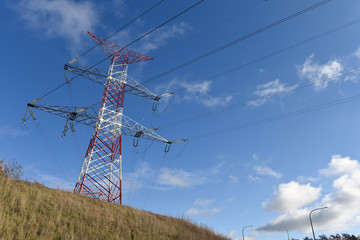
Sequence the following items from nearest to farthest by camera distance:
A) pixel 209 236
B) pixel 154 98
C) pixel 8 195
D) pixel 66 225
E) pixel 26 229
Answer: pixel 26 229, pixel 66 225, pixel 8 195, pixel 209 236, pixel 154 98

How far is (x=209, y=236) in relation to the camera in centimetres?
1956

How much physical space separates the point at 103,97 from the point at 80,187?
877 centimetres

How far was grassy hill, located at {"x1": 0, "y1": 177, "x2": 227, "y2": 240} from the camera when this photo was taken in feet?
31.8

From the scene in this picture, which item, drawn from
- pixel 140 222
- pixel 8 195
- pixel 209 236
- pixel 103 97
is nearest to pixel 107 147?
pixel 103 97

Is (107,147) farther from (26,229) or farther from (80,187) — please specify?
(26,229)

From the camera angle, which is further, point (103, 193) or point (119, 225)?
point (103, 193)

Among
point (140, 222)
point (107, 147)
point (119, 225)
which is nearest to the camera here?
point (119, 225)

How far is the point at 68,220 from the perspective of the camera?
39.4 feet

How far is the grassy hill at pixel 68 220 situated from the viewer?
9.69m

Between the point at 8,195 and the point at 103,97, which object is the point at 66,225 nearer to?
the point at 8,195

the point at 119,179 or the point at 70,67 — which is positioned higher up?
the point at 70,67

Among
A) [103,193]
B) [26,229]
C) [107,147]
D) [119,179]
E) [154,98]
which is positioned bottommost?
[26,229]

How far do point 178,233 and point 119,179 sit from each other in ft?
22.1

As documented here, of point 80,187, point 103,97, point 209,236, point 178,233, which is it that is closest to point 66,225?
point 80,187
